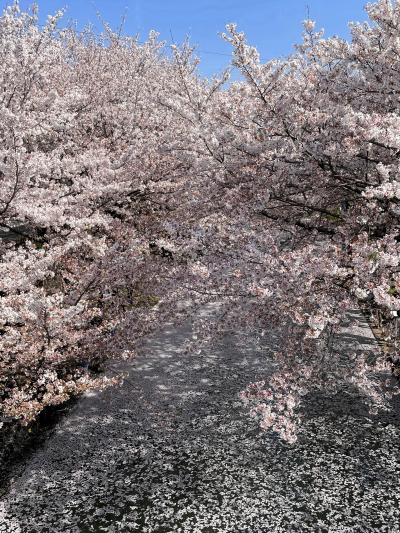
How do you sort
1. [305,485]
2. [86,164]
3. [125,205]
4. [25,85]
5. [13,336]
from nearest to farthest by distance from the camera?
[13,336]
[305,485]
[25,85]
[86,164]
[125,205]

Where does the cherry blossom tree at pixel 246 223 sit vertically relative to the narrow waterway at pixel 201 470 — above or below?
above

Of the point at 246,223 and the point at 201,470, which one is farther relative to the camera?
the point at 246,223

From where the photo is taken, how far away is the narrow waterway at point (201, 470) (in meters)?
6.28

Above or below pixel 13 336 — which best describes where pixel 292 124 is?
above

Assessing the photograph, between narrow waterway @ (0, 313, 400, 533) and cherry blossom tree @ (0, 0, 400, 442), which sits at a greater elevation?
cherry blossom tree @ (0, 0, 400, 442)

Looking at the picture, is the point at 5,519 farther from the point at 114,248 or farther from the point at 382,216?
the point at 382,216

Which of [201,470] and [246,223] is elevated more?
[246,223]

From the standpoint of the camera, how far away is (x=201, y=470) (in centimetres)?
727

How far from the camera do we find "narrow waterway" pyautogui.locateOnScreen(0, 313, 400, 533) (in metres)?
6.28

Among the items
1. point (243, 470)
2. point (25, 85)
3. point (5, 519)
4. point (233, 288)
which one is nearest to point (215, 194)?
point (233, 288)

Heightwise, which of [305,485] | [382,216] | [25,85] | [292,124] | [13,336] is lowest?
[305,485]

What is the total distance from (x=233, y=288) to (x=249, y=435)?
2.53m

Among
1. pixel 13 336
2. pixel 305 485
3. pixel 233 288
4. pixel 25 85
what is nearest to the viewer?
pixel 13 336

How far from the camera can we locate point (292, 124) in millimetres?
7207
